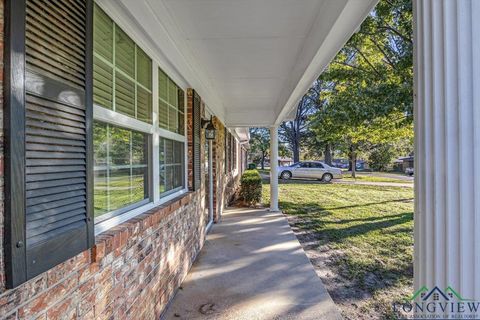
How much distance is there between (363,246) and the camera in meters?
5.11

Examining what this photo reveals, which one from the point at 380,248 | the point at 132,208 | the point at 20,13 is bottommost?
the point at 380,248

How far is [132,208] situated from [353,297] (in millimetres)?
2563

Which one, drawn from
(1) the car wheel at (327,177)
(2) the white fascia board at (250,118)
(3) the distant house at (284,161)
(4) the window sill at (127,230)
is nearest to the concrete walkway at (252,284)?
(4) the window sill at (127,230)

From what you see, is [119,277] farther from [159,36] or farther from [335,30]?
[335,30]

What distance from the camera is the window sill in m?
1.65

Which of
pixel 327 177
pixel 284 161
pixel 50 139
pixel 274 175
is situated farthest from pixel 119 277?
pixel 284 161

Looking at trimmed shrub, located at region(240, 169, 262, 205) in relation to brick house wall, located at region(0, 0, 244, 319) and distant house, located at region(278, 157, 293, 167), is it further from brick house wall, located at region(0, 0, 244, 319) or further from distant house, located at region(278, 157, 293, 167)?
distant house, located at region(278, 157, 293, 167)

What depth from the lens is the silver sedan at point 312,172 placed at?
1877 centimetres

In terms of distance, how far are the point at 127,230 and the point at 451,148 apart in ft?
6.12

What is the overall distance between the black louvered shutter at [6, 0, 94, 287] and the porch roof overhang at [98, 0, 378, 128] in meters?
0.64

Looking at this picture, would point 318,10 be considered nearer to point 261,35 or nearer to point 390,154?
point 261,35

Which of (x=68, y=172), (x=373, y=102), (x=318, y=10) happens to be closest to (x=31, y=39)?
(x=68, y=172)

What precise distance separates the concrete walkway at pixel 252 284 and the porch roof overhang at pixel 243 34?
247 cm

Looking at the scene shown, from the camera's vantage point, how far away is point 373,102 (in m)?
5.78
